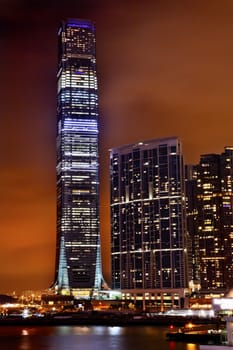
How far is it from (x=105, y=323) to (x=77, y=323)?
8.54 m

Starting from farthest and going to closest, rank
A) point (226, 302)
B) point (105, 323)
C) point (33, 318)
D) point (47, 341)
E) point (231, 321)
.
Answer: point (33, 318) → point (105, 323) → point (47, 341) → point (226, 302) → point (231, 321)

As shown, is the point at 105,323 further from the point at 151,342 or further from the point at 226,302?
the point at 226,302

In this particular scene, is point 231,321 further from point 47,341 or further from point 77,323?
point 77,323

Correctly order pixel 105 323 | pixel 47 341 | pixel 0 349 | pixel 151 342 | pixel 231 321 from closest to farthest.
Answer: pixel 231 321 < pixel 0 349 < pixel 151 342 < pixel 47 341 < pixel 105 323

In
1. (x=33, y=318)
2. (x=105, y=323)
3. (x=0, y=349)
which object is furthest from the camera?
(x=33, y=318)

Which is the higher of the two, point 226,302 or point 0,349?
point 226,302

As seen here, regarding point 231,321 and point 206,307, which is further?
point 206,307

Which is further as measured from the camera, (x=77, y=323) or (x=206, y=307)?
(x=206, y=307)

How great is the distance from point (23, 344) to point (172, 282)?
103 meters

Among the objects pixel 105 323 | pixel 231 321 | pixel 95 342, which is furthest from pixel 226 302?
pixel 105 323

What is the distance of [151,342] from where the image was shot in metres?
95.6

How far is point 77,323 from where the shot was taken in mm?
177500

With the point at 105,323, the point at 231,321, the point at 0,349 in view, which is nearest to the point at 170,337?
the point at 0,349

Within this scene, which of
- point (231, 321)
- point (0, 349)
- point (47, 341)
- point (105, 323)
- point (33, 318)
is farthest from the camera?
point (33, 318)
